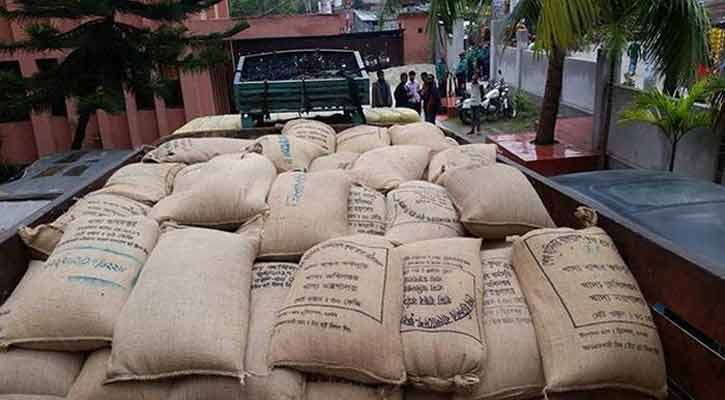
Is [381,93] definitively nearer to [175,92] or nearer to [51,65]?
[175,92]

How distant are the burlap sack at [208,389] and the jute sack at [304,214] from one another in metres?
0.63

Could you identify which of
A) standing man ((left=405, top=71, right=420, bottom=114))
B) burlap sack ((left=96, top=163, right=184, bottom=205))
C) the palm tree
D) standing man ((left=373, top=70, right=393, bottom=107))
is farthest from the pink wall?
the palm tree

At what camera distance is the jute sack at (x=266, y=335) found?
4.79ft

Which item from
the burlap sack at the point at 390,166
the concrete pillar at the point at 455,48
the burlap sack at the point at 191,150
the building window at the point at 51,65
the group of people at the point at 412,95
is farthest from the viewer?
the concrete pillar at the point at 455,48

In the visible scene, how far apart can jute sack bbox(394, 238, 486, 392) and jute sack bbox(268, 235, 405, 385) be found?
1.7 inches

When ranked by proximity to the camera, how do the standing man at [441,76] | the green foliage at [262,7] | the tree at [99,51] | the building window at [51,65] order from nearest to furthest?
1. the tree at [99,51]
2. the building window at [51,65]
3. the standing man at [441,76]
4. the green foliage at [262,7]

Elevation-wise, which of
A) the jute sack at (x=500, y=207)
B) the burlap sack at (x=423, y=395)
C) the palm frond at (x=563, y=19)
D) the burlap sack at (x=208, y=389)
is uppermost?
the palm frond at (x=563, y=19)

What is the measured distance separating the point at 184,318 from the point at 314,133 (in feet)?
6.49

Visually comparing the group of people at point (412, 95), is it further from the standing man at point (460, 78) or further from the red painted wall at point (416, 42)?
the red painted wall at point (416, 42)

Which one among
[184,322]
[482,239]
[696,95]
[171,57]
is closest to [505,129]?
[696,95]

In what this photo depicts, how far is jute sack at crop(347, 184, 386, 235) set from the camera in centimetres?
223

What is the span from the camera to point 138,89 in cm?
839

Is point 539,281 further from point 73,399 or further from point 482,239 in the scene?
point 73,399

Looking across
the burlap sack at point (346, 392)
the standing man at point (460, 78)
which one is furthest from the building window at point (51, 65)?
the burlap sack at point (346, 392)
